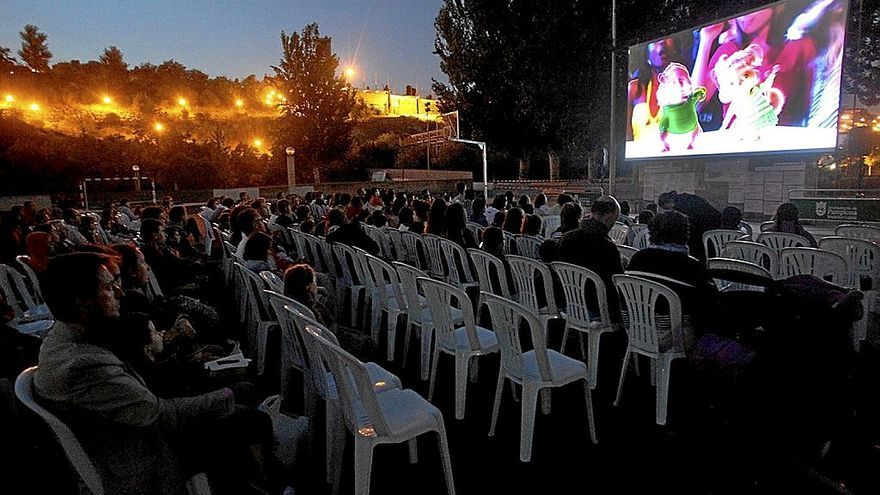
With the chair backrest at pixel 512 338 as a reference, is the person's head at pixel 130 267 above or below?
above

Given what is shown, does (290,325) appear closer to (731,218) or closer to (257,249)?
(257,249)

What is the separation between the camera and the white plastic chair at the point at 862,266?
158 inches

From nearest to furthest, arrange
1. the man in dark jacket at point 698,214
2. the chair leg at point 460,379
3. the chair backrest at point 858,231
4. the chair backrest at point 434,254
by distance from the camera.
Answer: the chair leg at point 460,379 < the chair backrest at point 434,254 < the man in dark jacket at point 698,214 < the chair backrest at point 858,231

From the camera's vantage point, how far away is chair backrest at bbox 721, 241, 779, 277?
431 cm

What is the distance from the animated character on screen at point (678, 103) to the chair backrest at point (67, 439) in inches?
480

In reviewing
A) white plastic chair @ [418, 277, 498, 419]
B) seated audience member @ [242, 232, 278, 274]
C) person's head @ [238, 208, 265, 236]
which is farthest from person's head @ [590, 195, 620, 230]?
person's head @ [238, 208, 265, 236]

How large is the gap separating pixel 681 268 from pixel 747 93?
922 cm

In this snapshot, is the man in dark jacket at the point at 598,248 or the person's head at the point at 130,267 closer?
the person's head at the point at 130,267


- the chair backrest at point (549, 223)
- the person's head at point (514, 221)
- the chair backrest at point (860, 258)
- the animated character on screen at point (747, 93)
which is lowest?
the chair backrest at point (860, 258)

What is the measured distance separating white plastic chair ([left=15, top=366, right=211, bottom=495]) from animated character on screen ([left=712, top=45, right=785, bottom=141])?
11655 mm

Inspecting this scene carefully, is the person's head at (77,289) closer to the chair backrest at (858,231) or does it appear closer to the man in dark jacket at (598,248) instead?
the man in dark jacket at (598,248)

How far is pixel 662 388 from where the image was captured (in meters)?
2.97

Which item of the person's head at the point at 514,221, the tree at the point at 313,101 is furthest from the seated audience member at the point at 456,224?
the tree at the point at 313,101

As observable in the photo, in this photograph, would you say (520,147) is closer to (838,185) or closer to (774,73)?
(774,73)
